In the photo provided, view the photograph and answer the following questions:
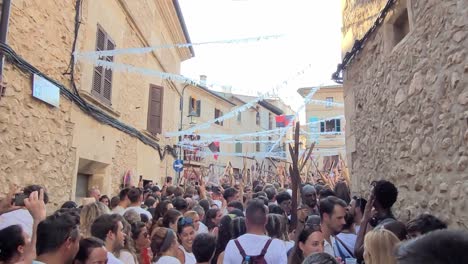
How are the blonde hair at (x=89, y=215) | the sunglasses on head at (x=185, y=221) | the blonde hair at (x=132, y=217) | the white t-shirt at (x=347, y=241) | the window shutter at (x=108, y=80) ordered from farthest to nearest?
the window shutter at (x=108, y=80), the blonde hair at (x=132, y=217), the sunglasses on head at (x=185, y=221), the blonde hair at (x=89, y=215), the white t-shirt at (x=347, y=241)

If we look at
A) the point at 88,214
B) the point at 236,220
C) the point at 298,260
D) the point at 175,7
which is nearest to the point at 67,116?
the point at 88,214

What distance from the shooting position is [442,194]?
358 cm

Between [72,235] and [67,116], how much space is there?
15.2 ft

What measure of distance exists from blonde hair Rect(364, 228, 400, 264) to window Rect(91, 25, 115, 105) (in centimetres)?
652

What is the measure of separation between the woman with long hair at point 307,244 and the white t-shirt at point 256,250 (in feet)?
0.35

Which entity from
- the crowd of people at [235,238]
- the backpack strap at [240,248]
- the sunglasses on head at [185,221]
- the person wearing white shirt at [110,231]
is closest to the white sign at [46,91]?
the crowd of people at [235,238]

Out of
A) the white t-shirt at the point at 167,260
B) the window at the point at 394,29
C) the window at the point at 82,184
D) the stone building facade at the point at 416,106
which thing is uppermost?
the window at the point at 394,29

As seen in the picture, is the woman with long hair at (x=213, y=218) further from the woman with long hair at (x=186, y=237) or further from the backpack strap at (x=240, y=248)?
the backpack strap at (x=240, y=248)

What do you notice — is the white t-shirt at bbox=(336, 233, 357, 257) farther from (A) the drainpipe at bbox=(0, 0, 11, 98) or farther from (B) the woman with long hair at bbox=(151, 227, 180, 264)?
(A) the drainpipe at bbox=(0, 0, 11, 98)

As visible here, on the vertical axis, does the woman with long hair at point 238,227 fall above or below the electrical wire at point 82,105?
below

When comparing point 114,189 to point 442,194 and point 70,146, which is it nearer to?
point 70,146

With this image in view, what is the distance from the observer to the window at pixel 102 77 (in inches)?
307

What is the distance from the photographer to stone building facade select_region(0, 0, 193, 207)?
5.22 m

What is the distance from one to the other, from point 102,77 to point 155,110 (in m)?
3.58
